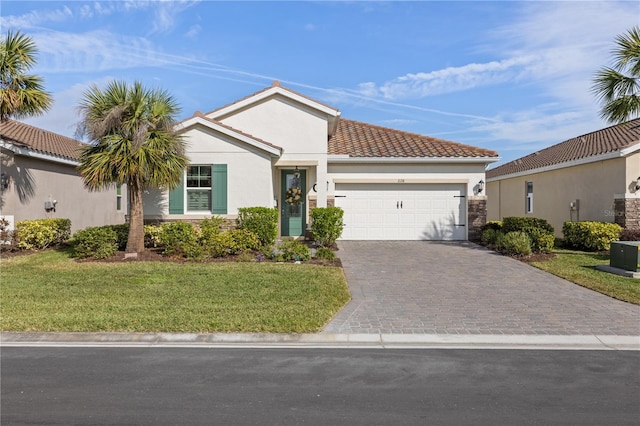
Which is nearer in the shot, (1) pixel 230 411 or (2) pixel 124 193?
(1) pixel 230 411

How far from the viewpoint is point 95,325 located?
7.34 m

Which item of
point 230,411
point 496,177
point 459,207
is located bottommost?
point 230,411

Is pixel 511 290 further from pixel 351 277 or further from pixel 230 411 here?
pixel 230 411

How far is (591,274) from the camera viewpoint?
1177cm

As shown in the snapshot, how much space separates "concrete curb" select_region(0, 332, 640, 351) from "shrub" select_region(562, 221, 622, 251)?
32.1 feet

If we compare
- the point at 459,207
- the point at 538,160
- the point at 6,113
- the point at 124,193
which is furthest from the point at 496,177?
the point at 6,113

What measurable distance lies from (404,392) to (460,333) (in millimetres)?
2549

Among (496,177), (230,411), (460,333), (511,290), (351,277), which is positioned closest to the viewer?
(230,411)

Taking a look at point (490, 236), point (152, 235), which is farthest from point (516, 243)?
point (152, 235)

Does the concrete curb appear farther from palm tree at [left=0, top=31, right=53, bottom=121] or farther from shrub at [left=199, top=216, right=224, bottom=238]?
palm tree at [left=0, top=31, right=53, bottom=121]

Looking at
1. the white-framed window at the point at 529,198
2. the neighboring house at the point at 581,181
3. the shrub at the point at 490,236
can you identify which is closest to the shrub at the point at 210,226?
the shrub at the point at 490,236

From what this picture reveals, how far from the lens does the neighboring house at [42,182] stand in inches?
623

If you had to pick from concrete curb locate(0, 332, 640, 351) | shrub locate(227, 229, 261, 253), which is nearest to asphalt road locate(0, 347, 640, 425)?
concrete curb locate(0, 332, 640, 351)

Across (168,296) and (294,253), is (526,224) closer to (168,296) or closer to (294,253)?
(294,253)
